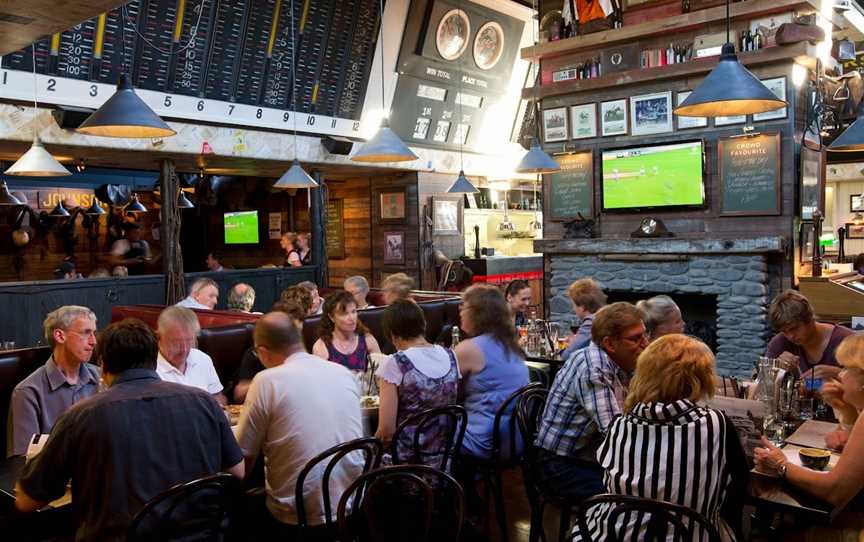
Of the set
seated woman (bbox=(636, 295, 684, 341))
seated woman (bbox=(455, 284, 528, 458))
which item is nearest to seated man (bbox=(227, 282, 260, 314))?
seated woman (bbox=(455, 284, 528, 458))

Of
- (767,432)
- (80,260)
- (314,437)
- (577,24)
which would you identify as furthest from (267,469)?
(80,260)

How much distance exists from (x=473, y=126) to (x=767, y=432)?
9.49m

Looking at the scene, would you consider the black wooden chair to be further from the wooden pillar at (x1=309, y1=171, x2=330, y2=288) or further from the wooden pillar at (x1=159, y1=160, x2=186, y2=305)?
the wooden pillar at (x1=309, y1=171, x2=330, y2=288)

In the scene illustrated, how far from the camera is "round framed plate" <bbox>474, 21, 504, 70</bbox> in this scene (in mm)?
11188

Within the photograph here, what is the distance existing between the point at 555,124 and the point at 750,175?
2.53m

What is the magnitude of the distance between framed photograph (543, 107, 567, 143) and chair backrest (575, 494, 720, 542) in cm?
741

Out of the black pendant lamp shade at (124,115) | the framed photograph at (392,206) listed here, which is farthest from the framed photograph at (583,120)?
the black pendant lamp shade at (124,115)

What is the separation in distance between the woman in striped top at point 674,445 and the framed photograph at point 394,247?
9014 mm

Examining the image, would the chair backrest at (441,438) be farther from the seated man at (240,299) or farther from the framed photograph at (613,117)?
the framed photograph at (613,117)

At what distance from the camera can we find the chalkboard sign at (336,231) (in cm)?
1229

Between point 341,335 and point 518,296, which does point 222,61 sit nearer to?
point 518,296

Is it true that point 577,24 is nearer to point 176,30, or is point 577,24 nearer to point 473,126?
point 473,126

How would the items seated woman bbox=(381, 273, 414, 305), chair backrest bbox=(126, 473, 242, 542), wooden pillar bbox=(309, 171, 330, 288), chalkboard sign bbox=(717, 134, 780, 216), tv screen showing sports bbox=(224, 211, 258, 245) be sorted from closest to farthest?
chair backrest bbox=(126, 473, 242, 542)
seated woman bbox=(381, 273, 414, 305)
chalkboard sign bbox=(717, 134, 780, 216)
wooden pillar bbox=(309, 171, 330, 288)
tv screen showing sports bbox=(224, 211, 258, 245)

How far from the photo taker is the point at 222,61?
8219 mm
